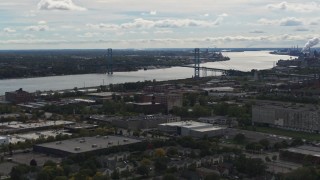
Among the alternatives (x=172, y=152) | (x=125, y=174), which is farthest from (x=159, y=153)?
(x=125, y=174)

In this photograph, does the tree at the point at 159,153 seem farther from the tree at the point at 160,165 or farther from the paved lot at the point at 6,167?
the paved lot at the point at 6,167

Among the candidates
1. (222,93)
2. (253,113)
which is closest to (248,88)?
(222,93)

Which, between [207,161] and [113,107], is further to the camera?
[113,107]

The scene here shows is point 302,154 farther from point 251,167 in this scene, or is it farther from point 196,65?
point 196,65

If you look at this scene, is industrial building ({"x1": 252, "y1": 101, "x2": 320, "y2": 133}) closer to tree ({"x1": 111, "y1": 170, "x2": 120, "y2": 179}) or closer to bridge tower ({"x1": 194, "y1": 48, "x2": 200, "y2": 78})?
tree ({"x1": 111, "y1": 170, "x2": 120, "y2": 179})

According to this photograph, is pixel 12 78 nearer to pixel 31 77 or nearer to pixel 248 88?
pixel 31 77

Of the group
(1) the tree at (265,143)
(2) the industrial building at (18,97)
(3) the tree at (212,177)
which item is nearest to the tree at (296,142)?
(1) the tree at (265,143)

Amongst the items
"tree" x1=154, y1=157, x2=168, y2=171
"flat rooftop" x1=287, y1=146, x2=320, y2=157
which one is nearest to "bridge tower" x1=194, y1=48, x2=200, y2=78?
"flat rooftop" x1=287, y1=146, x2=320, y2=157
